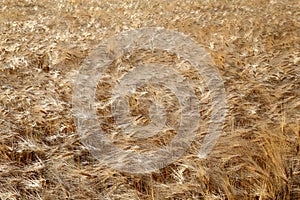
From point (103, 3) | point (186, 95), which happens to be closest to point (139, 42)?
point (186, 95)

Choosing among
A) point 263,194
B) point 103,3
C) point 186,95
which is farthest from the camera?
point 103,3

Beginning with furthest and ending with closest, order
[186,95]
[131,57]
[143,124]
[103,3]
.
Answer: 1. [103,3]
2. [131,57]
3. [186,95]
4. [143,124]

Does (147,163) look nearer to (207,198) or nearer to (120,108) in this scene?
(207,198)

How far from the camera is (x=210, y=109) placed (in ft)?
10.1

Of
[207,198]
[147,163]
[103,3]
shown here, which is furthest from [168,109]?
[103,3]

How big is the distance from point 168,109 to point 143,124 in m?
0.33

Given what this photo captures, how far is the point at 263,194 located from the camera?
1.88 meters

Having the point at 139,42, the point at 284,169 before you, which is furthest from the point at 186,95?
the point at 139,42

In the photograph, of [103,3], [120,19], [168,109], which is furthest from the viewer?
[103,3]

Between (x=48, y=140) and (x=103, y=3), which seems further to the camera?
(x=103, y=3)

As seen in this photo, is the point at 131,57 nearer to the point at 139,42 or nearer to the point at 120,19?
the point at 139,42

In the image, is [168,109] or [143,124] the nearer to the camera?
[143,124]

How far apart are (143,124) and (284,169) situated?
4.27ft

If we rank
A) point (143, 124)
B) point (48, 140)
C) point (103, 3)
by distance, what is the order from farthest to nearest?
point (103, 3), point (143, 124), point (48, 140)
